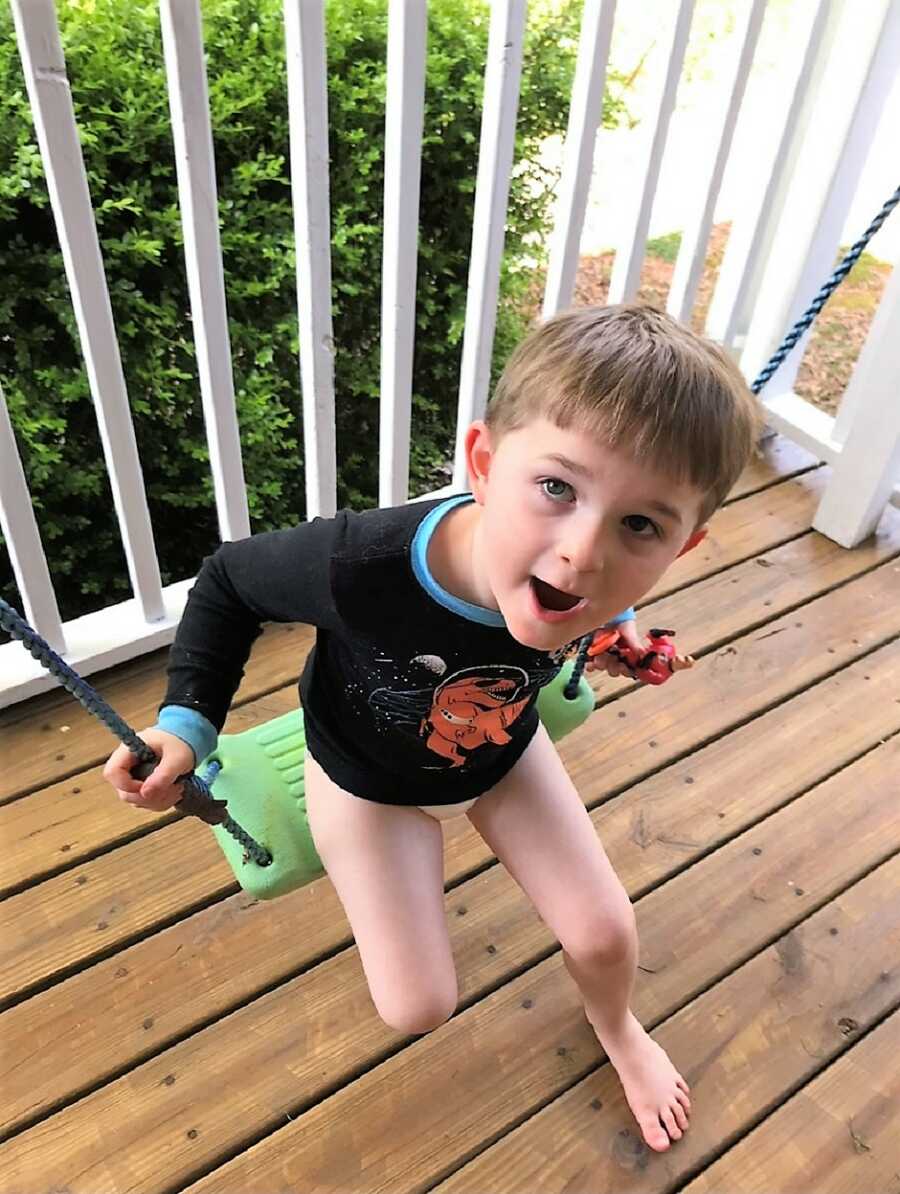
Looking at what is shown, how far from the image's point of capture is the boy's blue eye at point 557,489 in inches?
34.9

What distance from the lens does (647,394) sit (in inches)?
34.2

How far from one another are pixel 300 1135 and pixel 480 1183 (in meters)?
0.22

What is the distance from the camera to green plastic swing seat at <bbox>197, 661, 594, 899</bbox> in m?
1.09

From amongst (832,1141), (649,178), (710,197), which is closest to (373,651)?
(832,1141)

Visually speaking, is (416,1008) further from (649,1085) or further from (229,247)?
(229,247)

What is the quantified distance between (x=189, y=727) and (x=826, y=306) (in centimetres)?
259

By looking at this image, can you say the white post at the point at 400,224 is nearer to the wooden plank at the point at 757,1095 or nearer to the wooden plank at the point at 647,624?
the wooden plank at the point at 647,624

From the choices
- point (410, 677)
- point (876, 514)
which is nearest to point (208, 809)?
point (410, 677)

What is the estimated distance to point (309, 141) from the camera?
1.32m

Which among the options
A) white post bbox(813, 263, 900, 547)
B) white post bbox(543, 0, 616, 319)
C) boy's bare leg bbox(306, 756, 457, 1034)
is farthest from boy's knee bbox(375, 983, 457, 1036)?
white post bbox(813, 263, 900, 547)

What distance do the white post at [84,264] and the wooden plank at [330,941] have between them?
0.59 meters

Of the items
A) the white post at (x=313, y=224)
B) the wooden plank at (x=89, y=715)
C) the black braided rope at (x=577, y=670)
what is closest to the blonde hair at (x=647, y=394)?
the black braided rope at (x=577, y=670)

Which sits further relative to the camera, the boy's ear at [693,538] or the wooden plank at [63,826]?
the wooden plank at [63,826]

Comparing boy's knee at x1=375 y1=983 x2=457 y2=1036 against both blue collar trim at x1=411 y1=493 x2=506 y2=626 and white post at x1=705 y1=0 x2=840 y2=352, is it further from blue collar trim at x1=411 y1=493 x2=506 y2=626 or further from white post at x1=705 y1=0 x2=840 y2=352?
white post at x1=705 y1=0 x2=840 y2=352
